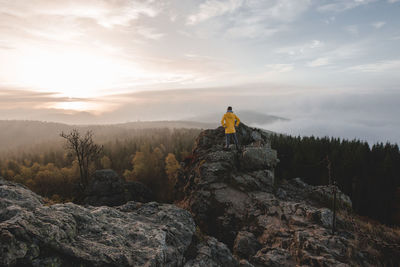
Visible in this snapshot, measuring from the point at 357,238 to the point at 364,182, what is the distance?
3723 cm

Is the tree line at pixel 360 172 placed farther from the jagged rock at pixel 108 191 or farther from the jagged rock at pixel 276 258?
the jagged rock at pixel 276 258

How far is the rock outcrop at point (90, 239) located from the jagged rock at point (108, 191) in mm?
25228

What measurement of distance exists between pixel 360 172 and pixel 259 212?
127 ft

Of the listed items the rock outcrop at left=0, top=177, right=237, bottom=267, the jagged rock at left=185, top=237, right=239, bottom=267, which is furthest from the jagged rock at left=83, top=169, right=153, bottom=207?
the jagged rock at left=185, top=237, right=239, bottom=267

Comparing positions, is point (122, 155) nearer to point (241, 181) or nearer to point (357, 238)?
point (241, 181)

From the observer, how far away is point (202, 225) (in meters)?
17.9

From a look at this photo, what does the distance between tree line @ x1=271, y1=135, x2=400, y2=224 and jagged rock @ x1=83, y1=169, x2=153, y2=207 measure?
3002cm

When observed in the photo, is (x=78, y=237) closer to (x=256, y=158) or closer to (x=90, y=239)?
(x=90, y=239)

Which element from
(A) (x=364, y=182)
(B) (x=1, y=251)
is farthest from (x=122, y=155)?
(B) (x=1, y=251)

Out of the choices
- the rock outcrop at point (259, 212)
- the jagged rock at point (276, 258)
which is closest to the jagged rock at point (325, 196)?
the rock outcrop at point (259, 212)

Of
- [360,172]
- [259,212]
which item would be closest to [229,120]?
[259,212]

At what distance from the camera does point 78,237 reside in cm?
614

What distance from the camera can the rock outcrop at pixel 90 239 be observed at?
486 cm

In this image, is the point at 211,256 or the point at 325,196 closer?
the point at 211,256
